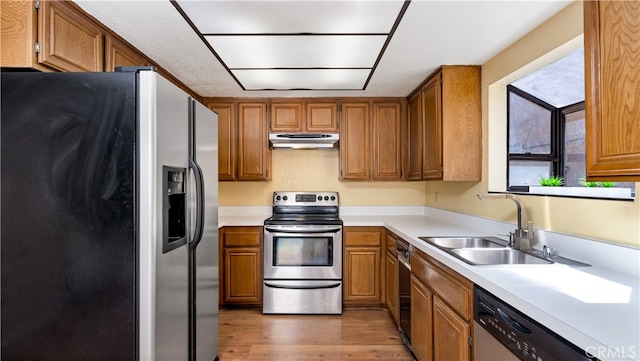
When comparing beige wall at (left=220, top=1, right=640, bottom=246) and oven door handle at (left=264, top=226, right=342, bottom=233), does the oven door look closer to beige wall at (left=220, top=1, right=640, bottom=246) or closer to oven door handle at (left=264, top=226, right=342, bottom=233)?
oven door handle at (left=264, top=226, right=342, bottom=233)

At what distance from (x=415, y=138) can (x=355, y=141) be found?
2.06 feet

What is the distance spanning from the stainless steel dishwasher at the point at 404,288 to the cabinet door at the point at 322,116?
1.44 m

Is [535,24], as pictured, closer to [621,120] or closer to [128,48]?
[621,120]

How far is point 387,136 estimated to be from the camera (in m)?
3.39

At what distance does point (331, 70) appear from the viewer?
99.5 inches

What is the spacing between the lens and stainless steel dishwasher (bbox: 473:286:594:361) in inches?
35.7

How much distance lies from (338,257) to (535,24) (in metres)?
2.34

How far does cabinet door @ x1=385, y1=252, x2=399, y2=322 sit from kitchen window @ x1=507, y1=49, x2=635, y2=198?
3.67ft

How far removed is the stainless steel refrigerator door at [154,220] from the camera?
4.14 ft

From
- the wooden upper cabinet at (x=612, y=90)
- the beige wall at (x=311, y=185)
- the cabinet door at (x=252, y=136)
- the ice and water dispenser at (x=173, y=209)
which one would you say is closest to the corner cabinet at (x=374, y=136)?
the beige wall at (x=311, y=185)

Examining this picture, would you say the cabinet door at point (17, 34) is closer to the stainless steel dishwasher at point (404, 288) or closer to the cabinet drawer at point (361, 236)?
the stainless steel dishwasher at point (404, 288)

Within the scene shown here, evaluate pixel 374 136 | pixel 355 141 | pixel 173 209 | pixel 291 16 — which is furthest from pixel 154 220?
pixel 374 136

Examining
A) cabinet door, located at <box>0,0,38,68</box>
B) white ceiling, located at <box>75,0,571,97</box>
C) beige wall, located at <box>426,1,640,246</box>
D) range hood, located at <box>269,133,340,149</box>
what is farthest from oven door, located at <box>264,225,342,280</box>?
cabinet door, located at <box>0,0,38,68</box>

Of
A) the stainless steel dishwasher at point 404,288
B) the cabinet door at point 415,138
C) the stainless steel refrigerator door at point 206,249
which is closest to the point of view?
the stainless steel refrigerator door at point 206,249
